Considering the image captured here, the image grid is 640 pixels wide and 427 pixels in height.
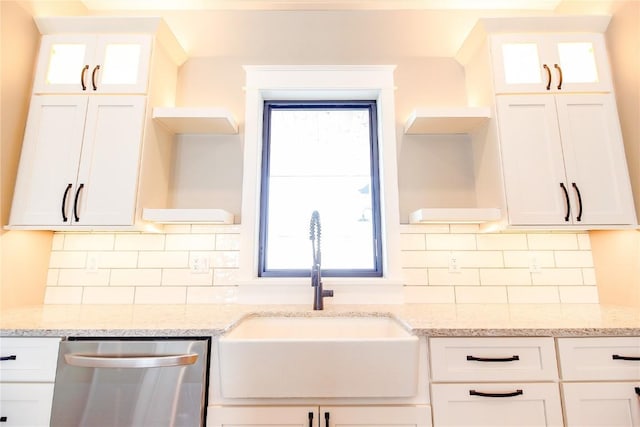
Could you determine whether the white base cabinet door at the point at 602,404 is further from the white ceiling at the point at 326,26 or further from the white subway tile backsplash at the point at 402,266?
the white ceiling at the point at 326,26

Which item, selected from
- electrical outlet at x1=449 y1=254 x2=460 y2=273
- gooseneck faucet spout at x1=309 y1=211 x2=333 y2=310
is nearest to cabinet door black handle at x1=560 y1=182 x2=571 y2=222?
electrical outlet at x1=449 y1=254 x2=460 y2=273

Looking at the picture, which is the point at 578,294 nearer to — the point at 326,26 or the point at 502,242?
the point at 502,242

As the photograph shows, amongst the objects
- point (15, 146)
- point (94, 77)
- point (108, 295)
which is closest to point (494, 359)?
point (108, 295)

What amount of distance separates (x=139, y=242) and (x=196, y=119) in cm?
78

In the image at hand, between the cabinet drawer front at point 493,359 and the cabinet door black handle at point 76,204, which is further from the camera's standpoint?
the cabinet door black handle at point 76,204

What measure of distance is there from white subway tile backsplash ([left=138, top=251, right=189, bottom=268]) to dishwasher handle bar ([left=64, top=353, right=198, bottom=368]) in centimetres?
73

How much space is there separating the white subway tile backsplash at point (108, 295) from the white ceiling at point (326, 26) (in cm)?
155

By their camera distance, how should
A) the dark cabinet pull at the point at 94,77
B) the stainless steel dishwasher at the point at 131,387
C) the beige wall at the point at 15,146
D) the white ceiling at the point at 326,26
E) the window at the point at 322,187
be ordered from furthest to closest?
the white ceiling at the point at 326,26 < the window at the point at 322,187 < the dark cabinet pull at the point at 94,77 < the beige wall at the point at 15,146 < the stainless steel dishwasher at the point at 131,387

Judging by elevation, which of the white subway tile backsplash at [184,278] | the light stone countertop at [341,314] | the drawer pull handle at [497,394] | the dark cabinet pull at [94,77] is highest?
the dark cabinet pull at [94,77]

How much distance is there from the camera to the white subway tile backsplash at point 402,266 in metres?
1.73

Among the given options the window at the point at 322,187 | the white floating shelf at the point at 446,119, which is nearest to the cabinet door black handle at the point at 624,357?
the window at the point at 322,187

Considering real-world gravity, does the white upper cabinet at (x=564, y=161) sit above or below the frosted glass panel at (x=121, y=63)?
below

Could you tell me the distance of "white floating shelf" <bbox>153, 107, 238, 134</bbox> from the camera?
1.69 meters

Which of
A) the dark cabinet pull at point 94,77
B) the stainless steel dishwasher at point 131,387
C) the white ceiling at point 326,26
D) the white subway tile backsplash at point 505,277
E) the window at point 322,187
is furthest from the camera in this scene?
the white ceiling at point 326,26
